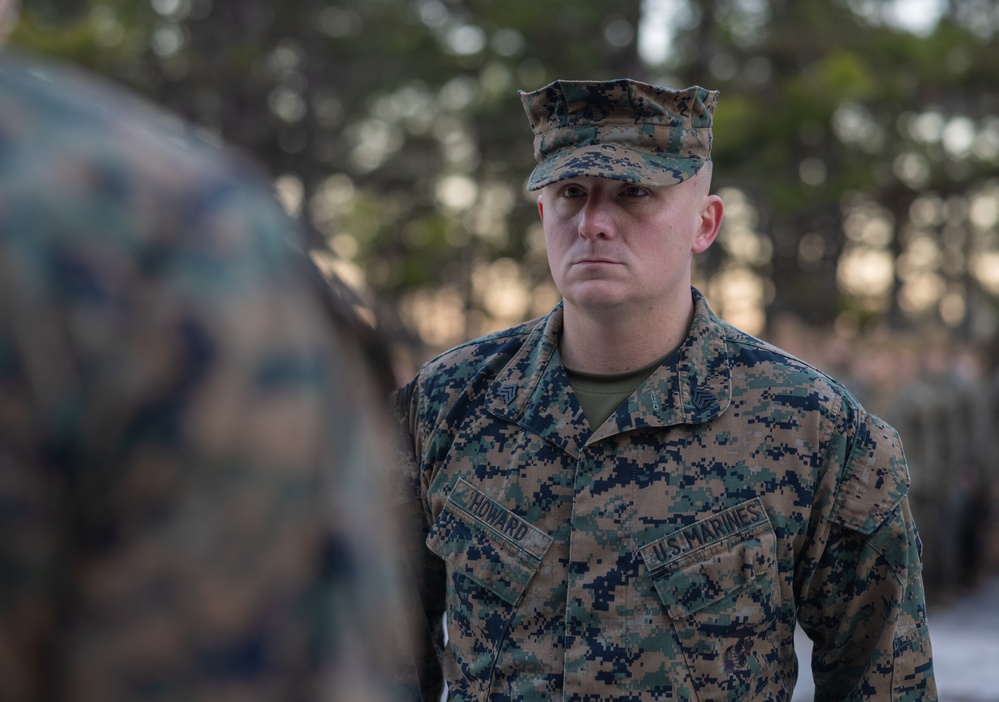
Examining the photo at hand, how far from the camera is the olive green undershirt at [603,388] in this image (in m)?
2.31

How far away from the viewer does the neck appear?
90.8 inches

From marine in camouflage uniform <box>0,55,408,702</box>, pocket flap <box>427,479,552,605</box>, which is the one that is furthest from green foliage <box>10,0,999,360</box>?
marine in camouflage uniform <box>0,55,408,702</box>

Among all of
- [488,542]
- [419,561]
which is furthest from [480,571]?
[419,561]

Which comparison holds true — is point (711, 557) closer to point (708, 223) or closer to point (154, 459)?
point (708, 223)

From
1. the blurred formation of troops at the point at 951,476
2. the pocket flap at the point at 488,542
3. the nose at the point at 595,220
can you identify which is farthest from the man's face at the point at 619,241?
the blurred formation of troops at the point at 951,476

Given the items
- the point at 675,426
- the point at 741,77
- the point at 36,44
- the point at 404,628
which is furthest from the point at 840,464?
the point at 741,77

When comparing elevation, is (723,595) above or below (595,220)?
below

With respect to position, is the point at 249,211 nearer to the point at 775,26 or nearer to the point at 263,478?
the point at 263,478

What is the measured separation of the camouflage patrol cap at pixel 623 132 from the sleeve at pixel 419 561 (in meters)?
0.58

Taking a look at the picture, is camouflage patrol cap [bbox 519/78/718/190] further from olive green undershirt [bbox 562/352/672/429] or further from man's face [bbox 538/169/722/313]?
olive green undershirt [bbox 562/352/672/429]

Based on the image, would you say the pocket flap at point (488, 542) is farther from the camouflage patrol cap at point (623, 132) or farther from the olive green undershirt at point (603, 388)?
the camouflage patrol cap at point (623, 132)

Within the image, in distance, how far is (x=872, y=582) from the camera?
84.5 inches

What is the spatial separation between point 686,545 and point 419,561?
0.63m

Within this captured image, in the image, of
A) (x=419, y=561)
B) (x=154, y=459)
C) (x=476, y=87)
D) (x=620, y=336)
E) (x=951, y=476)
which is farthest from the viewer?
(x=476, y=87)
